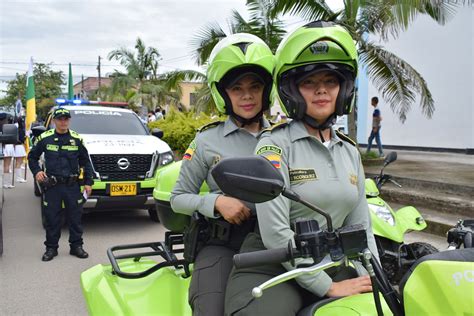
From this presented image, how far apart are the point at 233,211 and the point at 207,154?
1.60 feet

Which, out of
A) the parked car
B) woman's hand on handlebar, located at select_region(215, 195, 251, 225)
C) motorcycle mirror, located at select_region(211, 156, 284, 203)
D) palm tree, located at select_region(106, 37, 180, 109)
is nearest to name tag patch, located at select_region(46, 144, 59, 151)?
the parked car

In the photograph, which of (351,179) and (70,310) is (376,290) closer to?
(351,179)

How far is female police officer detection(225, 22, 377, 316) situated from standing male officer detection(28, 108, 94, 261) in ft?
14.6

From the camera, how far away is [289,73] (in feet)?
6.77

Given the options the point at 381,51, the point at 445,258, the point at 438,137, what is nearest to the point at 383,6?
the point at 381,51

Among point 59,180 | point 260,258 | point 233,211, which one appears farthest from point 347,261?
point 59,180

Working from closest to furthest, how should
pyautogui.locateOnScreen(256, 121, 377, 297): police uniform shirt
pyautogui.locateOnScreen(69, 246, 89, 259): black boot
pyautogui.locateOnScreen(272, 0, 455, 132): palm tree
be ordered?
pyautogui.locateOnScreen(256, 121, 377, 297): police uniform shirt
pyautogui.locateOnScreen(69, 246, 89, 259): black boot
pyautogui.locateOnScreen(272, 0, 455, 132): palm tree

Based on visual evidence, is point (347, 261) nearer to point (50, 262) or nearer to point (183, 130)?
point (50, 262)

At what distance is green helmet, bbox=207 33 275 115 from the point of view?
2.57 metres

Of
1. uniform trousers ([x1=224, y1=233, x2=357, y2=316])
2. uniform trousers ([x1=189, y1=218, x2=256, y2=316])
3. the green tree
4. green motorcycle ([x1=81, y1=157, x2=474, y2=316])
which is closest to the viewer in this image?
green motorcycle ([x1=81, y1=157, x2=474, y2=316])

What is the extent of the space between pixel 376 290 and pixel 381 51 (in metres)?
10.3

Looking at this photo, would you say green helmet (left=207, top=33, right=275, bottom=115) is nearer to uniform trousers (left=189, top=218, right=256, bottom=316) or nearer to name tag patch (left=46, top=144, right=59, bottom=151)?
uniform trousers (left=189, top=218, right=256, bottom=316)

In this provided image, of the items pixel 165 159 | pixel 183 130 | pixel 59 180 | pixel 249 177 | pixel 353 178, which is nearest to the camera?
pixel 249 177

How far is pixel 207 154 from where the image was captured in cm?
262
